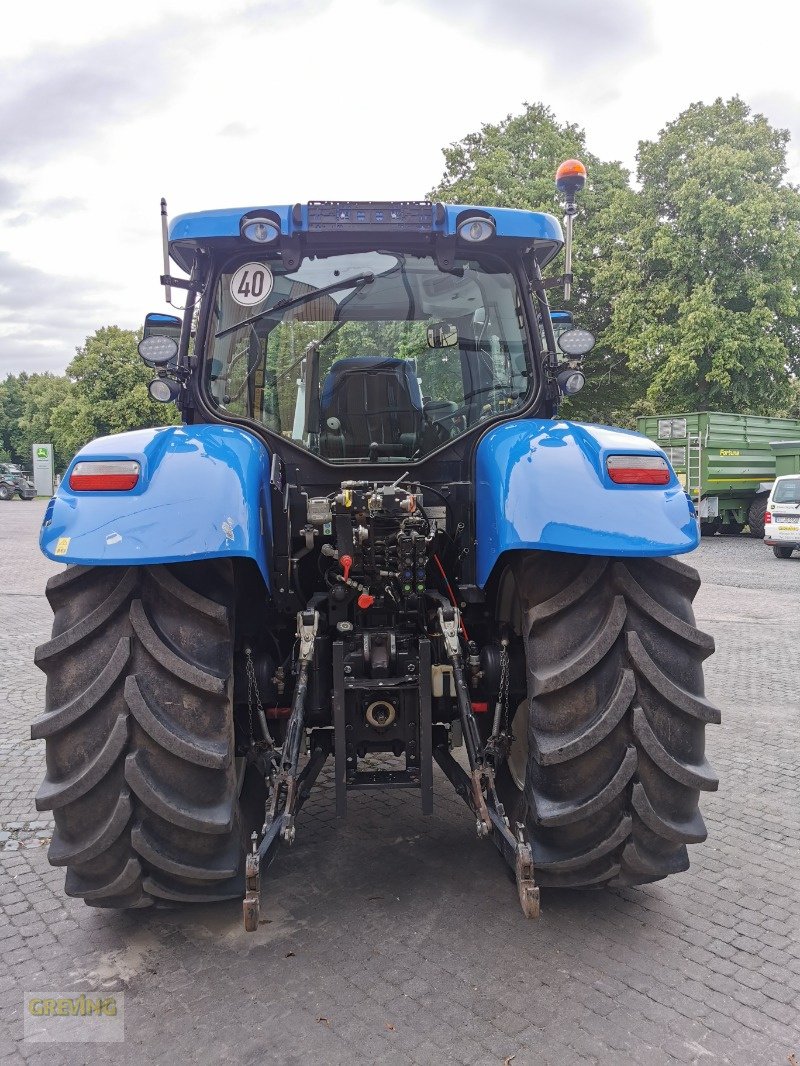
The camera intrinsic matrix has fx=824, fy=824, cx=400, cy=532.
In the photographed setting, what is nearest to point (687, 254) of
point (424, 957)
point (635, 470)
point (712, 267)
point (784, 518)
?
point (712, 267)

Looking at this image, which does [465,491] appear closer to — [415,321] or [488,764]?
[415,321]

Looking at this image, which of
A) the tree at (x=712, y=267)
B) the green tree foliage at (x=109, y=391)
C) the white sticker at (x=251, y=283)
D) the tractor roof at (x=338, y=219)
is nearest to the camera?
the tractor roof at (x=338, y=219)

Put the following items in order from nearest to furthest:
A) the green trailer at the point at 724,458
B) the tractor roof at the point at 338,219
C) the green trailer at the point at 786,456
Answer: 1. the tractor roof at the point at 338,219
2. the green trailer at the point at 724,458
3. the green trailer at the point at 786,456

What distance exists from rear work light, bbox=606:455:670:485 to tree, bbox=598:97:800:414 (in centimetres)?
2138

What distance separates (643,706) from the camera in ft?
9.04

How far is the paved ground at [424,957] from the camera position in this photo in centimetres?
241

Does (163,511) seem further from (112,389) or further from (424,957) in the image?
(112,389)

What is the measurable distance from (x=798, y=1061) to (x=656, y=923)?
0.75 meters

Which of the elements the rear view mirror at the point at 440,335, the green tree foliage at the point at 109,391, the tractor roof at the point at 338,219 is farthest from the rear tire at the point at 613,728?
the green tree foliage at the point at 109,391

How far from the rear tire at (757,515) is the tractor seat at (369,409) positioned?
20239 millimetres

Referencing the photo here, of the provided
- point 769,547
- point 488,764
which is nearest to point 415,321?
point 488,764

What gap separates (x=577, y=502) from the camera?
275 cm

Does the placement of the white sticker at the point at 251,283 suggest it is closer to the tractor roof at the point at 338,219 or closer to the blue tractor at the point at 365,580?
the blue tractor at the point at 365,580

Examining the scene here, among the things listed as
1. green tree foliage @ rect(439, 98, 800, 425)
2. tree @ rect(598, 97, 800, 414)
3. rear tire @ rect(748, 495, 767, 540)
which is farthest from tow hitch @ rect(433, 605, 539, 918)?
tree @ rect(598, 97, 800, 414)
